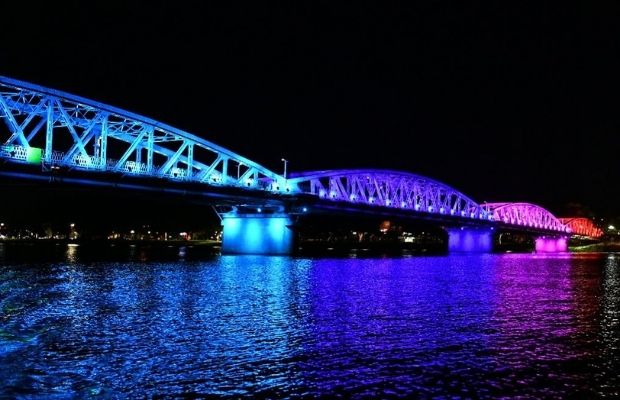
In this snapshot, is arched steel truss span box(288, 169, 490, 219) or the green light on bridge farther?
arched steel truss span box(288, 169, 490, 219)

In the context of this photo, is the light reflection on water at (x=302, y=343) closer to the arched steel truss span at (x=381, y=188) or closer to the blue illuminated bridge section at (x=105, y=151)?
the blue illuminated bridge section at (x=105, y=151)

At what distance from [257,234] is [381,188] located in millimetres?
44377

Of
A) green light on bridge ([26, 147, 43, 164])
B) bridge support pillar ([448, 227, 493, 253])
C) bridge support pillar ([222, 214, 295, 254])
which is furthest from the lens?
bridge support pillar ([448, 227, 493, 253])

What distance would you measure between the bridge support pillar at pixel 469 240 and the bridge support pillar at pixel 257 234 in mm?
78898

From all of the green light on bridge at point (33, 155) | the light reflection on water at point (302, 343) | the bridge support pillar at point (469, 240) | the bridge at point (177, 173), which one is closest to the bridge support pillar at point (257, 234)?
the bridge at point (177, 173)

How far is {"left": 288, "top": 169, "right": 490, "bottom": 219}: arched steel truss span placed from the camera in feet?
360

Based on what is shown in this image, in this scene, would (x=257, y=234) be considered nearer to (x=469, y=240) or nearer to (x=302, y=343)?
(x=302, y=343)

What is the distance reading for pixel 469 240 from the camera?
16625 cm

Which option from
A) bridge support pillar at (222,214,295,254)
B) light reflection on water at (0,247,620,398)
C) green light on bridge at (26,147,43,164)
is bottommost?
light reflection on water at (0,247,620,398)

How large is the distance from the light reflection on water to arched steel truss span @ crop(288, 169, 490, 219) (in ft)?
216

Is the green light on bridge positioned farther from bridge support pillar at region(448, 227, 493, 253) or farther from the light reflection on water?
bridge support pillar at region(448, 227, 493, 253)

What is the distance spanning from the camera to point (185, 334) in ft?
71.1

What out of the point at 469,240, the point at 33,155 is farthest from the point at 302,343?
the point at 469,240

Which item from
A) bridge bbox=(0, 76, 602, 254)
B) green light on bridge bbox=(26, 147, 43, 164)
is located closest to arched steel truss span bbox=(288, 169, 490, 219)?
bridge bbox=(0, 76, 602, 254)
